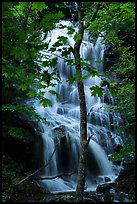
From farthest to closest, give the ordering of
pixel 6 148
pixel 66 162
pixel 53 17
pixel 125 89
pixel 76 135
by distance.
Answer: pixel 76 135, pixel 66 162, pixel 6 148, pixel 125 89, pixel 53 17

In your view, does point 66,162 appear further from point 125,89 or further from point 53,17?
point 53,17

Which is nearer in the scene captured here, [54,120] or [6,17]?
[6,17]

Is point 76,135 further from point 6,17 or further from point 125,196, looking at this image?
point 6,17

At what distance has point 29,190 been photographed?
8.27 metres

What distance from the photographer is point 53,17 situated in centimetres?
238

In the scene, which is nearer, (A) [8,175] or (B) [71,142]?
(A) [8,175]

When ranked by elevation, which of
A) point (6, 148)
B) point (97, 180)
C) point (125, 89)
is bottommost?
point (97, 180)

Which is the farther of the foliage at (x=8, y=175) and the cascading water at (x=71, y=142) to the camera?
the cascading water at (x=71, y=142)

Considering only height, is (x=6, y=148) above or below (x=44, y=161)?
above

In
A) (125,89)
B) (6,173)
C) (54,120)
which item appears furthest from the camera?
(54,120)

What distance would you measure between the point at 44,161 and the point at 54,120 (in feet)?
11.3

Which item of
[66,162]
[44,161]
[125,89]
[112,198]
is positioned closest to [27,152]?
[44,161]

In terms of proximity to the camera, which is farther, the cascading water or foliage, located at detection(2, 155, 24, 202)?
the cascading water

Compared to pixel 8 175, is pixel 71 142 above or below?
above
